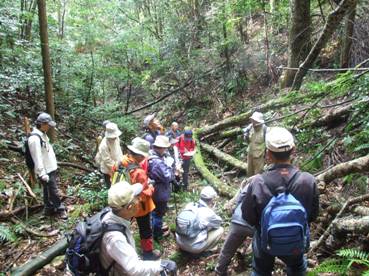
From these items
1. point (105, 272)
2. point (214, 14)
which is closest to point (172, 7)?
point (214, 14)

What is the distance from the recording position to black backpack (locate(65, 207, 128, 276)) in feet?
10.4

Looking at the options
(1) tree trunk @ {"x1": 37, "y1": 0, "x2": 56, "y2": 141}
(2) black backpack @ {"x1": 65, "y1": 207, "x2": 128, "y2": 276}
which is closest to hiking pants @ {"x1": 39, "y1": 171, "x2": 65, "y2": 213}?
(1) tree trunk @ {"x1": 37, "y1": 0, "x2": 56, "y2": 141}

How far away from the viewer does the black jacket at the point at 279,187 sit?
3.20 metres

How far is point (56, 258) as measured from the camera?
5676mm

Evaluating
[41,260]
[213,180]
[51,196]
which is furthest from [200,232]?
[213,180]

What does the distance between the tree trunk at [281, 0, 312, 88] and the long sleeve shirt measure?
948 cm

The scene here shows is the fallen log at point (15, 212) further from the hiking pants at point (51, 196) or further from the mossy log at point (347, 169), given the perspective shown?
the mossy log at point (347, 169)

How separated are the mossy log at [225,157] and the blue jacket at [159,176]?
12.8ft

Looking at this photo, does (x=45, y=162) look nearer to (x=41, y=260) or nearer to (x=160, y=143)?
(x=41, y=260)

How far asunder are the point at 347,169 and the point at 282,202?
242 cm

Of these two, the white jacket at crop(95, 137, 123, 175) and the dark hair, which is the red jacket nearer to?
the white jacket at crop(95, 137, 123, 175)

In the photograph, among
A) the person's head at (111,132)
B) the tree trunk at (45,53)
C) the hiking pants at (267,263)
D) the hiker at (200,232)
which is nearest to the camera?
the hiking pants at (267,263)

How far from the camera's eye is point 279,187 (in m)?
3.18

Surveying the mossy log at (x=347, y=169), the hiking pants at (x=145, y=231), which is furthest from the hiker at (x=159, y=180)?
the mossy log at (x=347, y=169)
